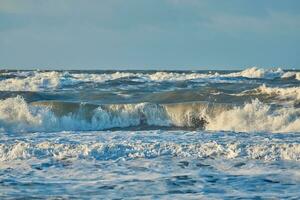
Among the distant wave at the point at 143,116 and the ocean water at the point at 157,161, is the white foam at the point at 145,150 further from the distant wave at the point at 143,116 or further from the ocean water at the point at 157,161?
the distant wave at the point at 143,116

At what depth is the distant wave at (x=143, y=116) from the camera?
57.1ft

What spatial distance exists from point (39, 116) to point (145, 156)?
8019mm

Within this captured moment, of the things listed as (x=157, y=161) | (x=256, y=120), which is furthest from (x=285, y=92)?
(x=157, y=161)

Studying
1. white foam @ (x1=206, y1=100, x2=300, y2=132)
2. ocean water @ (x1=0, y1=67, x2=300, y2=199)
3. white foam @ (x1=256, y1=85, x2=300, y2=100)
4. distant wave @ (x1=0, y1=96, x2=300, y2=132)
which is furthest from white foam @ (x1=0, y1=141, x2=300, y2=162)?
white foam @ (x1=256, y1=85, x2=300, y2=100)

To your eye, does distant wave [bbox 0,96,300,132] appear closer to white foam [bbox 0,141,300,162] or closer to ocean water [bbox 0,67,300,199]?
ocean water [bbox 0,67,300,199]

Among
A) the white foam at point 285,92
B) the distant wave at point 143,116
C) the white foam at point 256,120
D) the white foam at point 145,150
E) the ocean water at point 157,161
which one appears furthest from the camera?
the white foam at point 285,92

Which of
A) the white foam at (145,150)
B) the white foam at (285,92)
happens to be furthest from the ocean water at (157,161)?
the white foam at (285,92)

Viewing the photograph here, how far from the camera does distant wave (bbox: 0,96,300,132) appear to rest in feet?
57.1

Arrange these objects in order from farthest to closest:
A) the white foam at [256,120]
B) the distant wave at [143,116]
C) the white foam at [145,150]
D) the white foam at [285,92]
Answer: the white foam at [285,92], the distant wave at [143,116], the white foam at [256,120], the white foam at [145,150]

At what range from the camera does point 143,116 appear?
782 inches

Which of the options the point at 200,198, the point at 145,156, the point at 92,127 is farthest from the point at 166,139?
the point at 92,127

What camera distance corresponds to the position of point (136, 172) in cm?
972

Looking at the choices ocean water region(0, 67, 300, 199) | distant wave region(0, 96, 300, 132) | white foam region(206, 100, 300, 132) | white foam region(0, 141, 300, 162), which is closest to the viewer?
ocean water region(0, 67, 300, 199)

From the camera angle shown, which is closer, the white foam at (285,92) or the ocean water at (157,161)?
the ocean water at (157,161)
